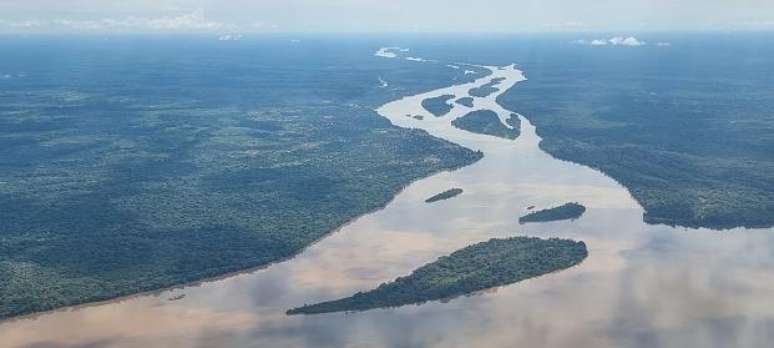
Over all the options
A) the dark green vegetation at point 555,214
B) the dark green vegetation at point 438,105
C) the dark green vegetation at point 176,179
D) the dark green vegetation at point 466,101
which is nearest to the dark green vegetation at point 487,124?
the dark green vegetation at point 438,105

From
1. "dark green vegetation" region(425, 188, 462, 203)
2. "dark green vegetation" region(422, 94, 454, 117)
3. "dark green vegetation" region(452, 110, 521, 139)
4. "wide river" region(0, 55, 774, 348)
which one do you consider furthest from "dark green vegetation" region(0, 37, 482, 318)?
"dark green vegetation" region(422, 94, 454, 117)

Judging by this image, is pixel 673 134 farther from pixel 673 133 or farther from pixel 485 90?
pixel 485 90

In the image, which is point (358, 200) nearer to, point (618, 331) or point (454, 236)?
point (454, 236)

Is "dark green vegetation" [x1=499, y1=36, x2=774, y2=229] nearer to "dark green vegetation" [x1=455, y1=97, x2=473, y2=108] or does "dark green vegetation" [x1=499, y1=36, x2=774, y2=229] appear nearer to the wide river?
the wide river

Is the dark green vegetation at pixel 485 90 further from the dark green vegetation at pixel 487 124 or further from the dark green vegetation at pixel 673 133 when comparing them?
the dark green vegetation at pixel 487 124

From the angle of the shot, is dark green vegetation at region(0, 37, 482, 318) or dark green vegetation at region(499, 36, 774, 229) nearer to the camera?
dark green vegetation at region(0, 37, 482, 318)
